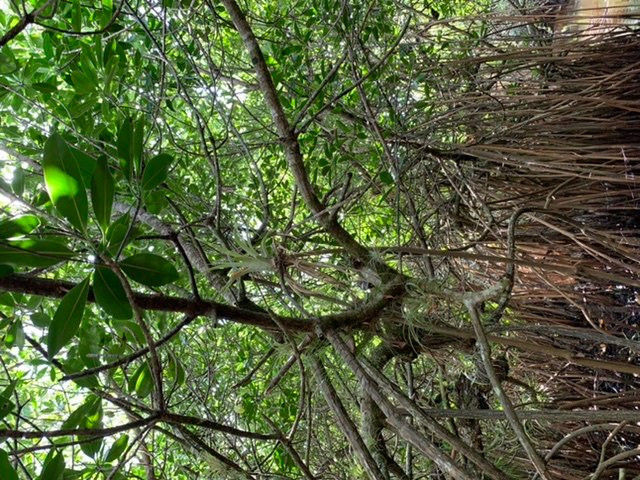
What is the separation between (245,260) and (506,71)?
2.93 ft

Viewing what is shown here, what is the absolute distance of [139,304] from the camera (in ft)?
1.56

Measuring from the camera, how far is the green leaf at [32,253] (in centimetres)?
41

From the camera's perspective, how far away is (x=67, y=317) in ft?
1.40

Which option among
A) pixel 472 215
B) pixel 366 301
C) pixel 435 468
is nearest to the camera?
pixel 366 301

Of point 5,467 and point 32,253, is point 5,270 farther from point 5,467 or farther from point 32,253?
point 5,467

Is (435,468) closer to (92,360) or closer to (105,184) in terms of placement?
(92,360)

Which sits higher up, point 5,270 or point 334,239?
point 334,239

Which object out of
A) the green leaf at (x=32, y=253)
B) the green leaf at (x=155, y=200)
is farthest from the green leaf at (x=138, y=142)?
the green leaf at (x=155, y=200)

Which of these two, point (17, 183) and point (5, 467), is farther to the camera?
point (17, 183)

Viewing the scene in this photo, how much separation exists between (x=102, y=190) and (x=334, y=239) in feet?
1.71

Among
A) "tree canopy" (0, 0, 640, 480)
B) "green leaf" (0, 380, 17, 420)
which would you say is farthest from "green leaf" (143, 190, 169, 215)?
"green leaf" (0, 380, 17, 420)

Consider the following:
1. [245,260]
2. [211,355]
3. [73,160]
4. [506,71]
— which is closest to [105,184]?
[73,160]

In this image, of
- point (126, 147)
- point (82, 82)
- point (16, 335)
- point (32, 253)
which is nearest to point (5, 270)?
point (32, 253)

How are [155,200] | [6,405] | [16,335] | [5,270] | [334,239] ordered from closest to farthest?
[5,270]
[6,405]
[16,335]
[155,200]
[334,239]
